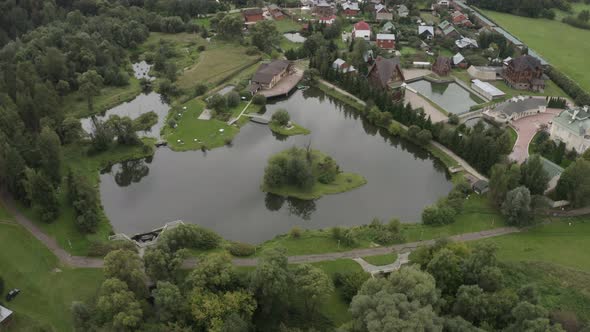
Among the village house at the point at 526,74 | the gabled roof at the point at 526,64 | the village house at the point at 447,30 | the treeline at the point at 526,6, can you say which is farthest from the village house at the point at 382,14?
the gabled roof at the point at 526,64

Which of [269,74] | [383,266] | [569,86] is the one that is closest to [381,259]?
[383,266]

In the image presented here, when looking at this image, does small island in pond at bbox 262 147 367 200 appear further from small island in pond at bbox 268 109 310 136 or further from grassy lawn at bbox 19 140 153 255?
grassy lawn at bbox 19 140 153 255

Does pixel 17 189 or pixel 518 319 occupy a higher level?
pixel 518 319

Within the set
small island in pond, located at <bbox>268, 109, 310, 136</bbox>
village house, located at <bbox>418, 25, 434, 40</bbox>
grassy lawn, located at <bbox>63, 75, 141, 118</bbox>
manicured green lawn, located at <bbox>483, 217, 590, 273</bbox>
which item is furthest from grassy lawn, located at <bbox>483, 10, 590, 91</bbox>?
grassy lawn, located at <bbox>63, 75, 141, 118</bbox>

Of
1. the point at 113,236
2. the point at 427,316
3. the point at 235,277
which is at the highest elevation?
the point at 427,316

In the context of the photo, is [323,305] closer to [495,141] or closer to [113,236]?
[113,236]

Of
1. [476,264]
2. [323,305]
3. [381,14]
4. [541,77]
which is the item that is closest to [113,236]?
[323,305]

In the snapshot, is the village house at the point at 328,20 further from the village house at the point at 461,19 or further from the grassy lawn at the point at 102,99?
the grassy lawn at the point at 102,99
